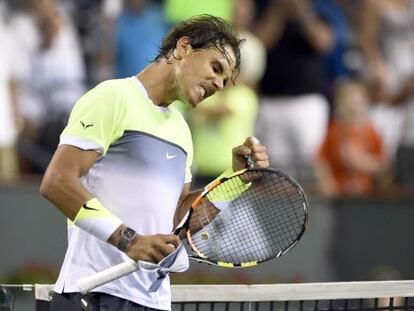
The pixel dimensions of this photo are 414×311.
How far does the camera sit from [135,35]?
1153 centimetres

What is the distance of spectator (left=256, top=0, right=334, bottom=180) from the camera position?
11.9m

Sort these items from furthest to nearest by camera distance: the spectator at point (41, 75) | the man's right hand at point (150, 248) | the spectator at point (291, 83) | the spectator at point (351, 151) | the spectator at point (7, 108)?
the spectator at point (351, 151) → the spectator at point (291, 83) → the spectator at point (41, 75) → the spectator at point (7, 108) → the man's right hand at point (150, 248)

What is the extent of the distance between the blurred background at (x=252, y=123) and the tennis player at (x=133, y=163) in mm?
5528

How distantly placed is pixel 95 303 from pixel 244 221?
939mm

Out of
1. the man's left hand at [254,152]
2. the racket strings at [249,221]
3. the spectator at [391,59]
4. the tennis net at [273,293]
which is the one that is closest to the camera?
the man's left hand at [254,152]

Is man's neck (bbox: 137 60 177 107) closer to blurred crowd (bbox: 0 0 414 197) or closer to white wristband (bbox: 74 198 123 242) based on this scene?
white wristband (bbox: 74 198 123 242)

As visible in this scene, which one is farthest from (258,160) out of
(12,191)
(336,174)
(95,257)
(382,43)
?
(382,43)

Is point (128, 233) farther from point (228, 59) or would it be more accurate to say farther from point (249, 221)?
point (249, 221)

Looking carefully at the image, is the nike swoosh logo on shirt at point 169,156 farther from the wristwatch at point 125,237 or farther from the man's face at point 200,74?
the wristwatch at point 125,237

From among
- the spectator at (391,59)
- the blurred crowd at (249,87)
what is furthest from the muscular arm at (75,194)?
the spectator at (391,59)

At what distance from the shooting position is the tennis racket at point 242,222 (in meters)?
5.61

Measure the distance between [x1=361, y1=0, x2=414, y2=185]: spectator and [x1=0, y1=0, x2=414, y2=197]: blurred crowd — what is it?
30 millimetres

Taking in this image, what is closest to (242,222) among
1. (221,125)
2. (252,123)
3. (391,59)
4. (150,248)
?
(150,248)

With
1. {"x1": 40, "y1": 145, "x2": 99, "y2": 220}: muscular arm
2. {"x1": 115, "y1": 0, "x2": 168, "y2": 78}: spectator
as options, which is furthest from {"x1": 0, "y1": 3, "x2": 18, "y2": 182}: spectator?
{"x1": 40, "y1": 145, "x2": 99, "y2": 220}: muscular arm
